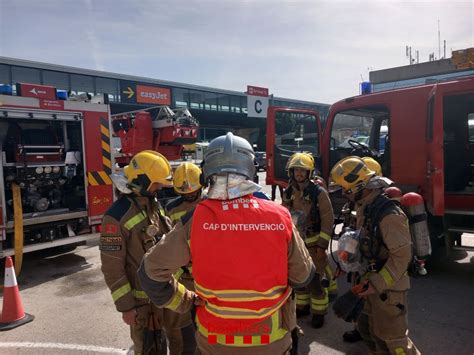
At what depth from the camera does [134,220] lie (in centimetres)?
256

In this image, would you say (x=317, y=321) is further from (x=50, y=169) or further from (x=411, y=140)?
(x=50, y=169)

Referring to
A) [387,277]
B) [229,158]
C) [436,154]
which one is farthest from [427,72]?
[229,158]

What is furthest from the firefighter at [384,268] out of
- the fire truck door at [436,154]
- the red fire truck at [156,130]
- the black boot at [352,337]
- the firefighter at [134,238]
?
the red fire truck at [156,130]

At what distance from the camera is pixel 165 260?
1708 millimetres

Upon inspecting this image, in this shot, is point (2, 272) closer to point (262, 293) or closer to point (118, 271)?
point (118, 271)

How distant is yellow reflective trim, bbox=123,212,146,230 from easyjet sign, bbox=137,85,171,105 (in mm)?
22430

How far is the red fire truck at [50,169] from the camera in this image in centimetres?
543

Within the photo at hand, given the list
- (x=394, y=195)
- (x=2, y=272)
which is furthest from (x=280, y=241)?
(x=2, y=272)

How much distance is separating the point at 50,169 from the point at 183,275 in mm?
4053

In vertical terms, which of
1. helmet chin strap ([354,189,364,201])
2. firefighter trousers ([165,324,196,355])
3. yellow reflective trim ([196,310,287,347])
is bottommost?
firefighter trousers ([165,324,196,355])

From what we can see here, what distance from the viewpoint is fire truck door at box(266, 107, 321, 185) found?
253 inches

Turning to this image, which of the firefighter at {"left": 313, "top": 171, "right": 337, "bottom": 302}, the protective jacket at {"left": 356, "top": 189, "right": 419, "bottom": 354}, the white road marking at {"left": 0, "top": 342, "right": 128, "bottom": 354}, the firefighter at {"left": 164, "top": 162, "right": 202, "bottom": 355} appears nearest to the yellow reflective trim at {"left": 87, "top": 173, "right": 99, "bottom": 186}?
the white road marking at {"left": 0, "top": 342, "right": 128, "bottom": 354}

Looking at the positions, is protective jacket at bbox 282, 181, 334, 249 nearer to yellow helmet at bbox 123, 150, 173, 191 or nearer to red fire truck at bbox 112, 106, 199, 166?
yellow helmet at bbox 123, 150, 173, 191

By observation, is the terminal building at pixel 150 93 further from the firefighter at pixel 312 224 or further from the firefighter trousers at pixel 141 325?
the firefighter trousers at pixel 141 325
